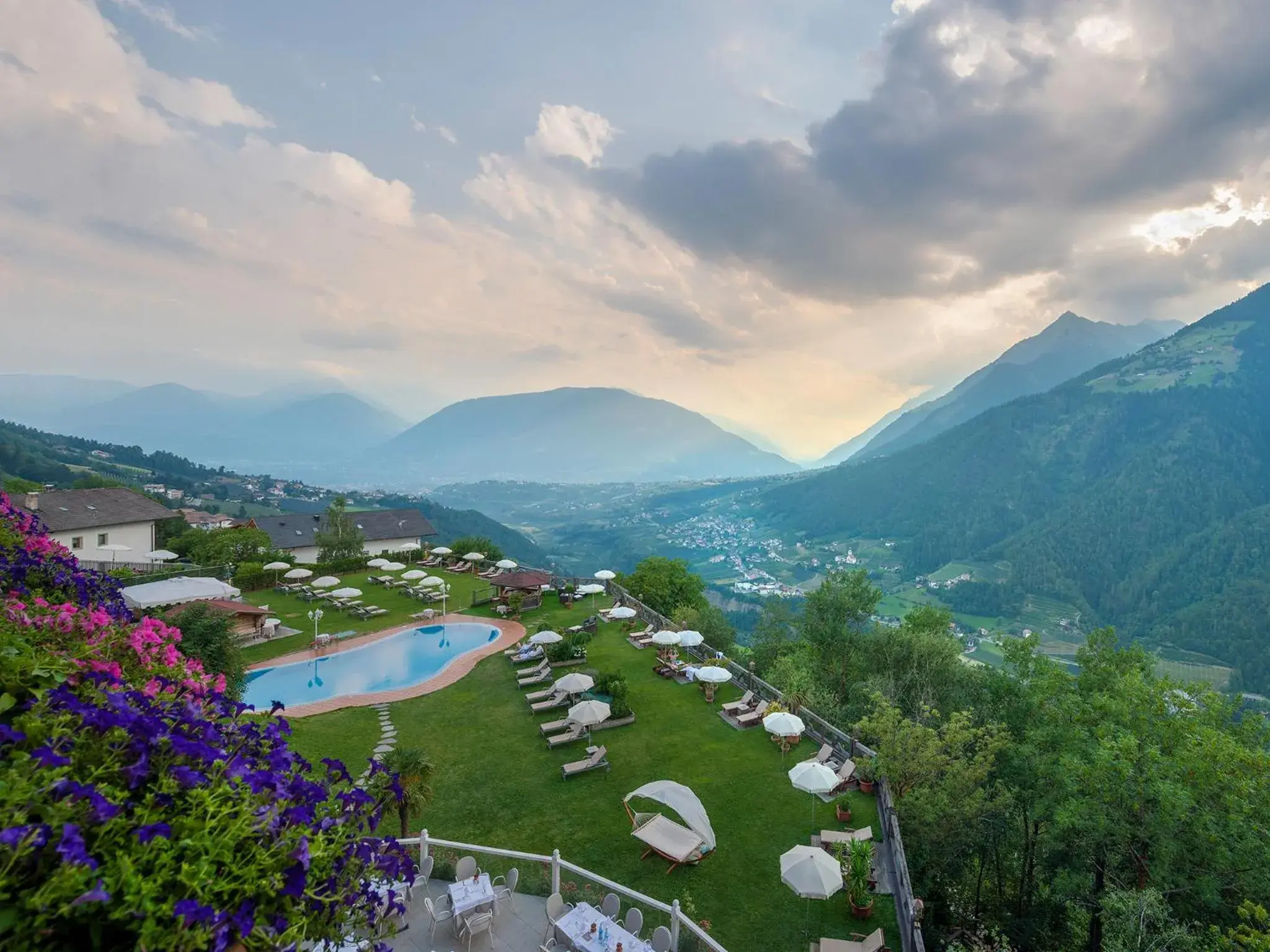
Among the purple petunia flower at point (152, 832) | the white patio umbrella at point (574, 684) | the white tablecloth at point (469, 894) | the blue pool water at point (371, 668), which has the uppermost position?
the purple petunia flower at point (152, 832)

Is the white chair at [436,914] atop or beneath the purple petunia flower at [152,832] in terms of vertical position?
beneath

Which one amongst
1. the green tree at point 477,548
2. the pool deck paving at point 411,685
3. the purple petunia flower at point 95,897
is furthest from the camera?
the green tree at point 477,548

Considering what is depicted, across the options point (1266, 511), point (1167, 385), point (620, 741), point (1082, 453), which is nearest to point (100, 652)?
point (620, 741)

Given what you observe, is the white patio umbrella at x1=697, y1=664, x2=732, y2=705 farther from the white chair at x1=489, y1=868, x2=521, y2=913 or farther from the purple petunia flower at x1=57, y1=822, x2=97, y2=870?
the purple petunia flower at x1=57, y1=822, x2=97, y2=870

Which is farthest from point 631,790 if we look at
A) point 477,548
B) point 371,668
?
point 477,548

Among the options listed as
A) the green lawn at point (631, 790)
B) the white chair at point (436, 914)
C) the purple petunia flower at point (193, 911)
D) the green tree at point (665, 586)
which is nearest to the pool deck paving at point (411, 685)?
the green lawn at point (631, 790)

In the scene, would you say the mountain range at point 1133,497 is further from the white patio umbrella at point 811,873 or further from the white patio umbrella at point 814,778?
the white patio umbrella at point 811,873

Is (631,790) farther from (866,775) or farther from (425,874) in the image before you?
(425,874)
